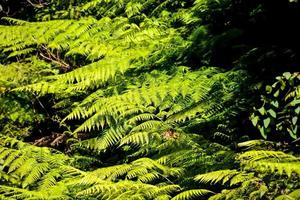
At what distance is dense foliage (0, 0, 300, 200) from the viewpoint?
6.23 ft

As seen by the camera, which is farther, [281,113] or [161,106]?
[161,106]

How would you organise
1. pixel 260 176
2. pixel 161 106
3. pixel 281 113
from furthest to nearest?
pixel 161 106 → pixel 281 113 → pixel 260 176

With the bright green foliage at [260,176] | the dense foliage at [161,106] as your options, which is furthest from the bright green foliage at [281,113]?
the bright green foliage at [260,176]

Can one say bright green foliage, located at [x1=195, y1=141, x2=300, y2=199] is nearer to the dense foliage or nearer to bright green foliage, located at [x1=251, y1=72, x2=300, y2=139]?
the dense foliage

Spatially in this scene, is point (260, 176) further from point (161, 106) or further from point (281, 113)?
point (161, 106)

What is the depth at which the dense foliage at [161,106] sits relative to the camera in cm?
190

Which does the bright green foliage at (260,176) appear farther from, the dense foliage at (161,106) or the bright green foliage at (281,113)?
the bright green foliage at (281,113)

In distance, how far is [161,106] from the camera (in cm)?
252

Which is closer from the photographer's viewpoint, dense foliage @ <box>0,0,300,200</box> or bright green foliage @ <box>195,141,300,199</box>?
bright green foliage @ <box>195,141,300,199</box>

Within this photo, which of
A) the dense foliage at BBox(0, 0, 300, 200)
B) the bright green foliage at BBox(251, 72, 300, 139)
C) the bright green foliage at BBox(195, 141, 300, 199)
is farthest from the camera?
the bright green foliage at BBox(251, 72, 300, 139)

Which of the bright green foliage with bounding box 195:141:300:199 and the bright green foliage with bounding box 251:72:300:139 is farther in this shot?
the bright green foliage with bounding box 251:72:300:139

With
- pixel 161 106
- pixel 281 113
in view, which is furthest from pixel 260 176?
pixel 161 106

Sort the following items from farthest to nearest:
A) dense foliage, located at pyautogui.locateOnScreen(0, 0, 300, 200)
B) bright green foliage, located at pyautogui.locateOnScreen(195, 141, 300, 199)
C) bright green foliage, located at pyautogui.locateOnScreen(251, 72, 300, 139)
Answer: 1. bright green foliage, located at pyautogui.locateOnScreen(251, 72, 300, 139)
2. dense foliage, located at pyautogui.locateOnScreen(0, 0, 300, 200)
3. bright green foliage, located at pyautogui.locateOnScreen(195, 141, 300, 199)

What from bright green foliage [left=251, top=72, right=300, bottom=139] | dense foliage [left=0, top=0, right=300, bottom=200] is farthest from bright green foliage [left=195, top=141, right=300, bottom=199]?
bright green foliage [left=251, top=72, right=300, bottom=139]
